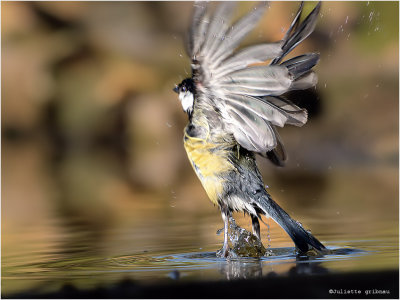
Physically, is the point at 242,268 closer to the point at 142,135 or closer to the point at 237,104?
the point at 237,104

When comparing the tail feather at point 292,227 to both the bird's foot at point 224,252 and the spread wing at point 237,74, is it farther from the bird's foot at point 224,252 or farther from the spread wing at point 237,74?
the spread wing at point 237,74

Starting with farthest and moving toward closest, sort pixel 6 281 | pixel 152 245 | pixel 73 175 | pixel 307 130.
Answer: pixel 307 130
pixel 73 175
pixel 152 245
pixel 6 281

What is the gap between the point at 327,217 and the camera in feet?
27.4

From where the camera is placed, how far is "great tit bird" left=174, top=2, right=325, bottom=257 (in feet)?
18.1

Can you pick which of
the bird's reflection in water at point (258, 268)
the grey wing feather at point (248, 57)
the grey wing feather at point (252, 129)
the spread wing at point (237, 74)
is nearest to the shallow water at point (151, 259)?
the bird's reflection in water at point (258, 268)

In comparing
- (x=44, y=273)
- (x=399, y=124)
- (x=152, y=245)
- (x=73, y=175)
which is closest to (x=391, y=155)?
(x=399, y=124)

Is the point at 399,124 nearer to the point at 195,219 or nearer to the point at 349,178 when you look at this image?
the point at 349,178

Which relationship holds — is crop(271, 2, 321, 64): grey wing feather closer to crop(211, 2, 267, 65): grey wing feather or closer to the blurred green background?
the blurred green background

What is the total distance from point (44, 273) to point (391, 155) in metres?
11.0

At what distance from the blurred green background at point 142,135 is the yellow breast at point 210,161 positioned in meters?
0.57

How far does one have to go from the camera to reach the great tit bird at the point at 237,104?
5.51m

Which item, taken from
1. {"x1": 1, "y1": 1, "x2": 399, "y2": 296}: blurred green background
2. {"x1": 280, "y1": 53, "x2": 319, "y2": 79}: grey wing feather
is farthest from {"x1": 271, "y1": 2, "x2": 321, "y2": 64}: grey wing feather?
{"x1": 1, "y1": 1, "x2": 399, "y2": 296}: blurred green background

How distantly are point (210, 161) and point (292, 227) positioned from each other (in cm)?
83

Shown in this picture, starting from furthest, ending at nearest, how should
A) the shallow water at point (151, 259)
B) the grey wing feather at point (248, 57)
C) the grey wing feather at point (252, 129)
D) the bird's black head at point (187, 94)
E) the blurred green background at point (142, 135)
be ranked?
the blurred green background at point (142, 135)
the bird's black head at point (187, 94)
the grey wing feather at point (252, 129)
the grey wing feather at point (248, 57)
the shallow water at point (151, 259)
